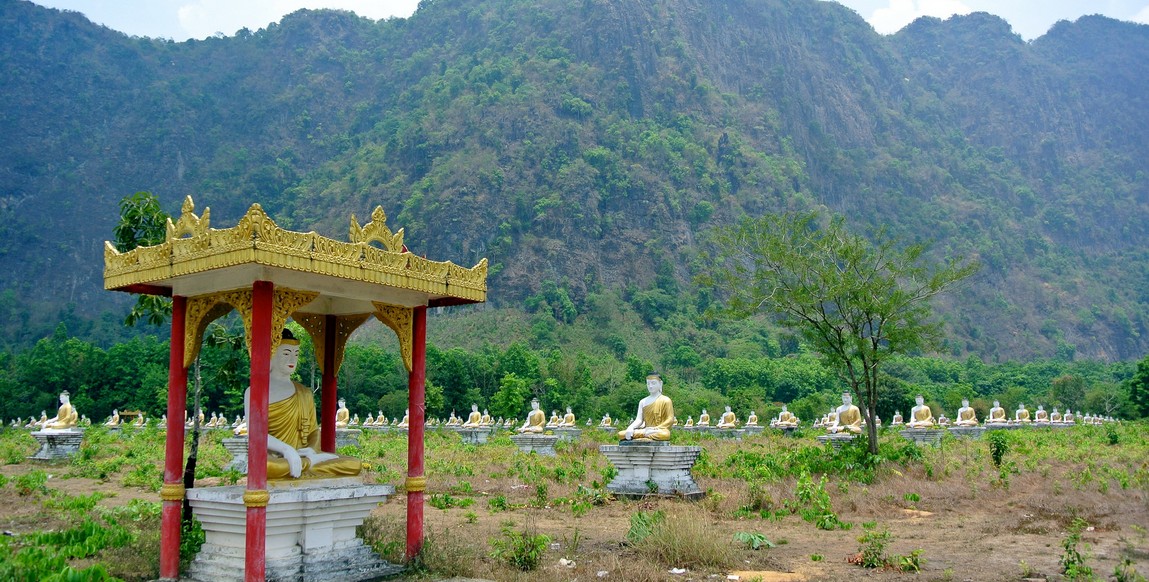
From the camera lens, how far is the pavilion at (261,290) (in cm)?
891

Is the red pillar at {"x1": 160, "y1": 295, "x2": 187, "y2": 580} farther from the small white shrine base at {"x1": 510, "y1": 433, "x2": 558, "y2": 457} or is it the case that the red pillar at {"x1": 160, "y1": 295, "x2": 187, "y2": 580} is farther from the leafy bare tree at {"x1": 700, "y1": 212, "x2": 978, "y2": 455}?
the small white shrine base at {"x1": 510, "y1": 433, "x2": 558, "y2": 457}

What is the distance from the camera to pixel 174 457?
10.1 metres

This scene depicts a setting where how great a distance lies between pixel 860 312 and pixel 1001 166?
502 feet

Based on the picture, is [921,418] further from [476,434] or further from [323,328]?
[323,328]

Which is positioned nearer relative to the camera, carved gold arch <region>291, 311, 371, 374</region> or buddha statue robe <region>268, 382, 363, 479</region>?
buddha statue robe <region>268, 382, 363, 479</region>

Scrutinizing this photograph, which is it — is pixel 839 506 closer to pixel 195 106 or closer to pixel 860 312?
pixel 860 312

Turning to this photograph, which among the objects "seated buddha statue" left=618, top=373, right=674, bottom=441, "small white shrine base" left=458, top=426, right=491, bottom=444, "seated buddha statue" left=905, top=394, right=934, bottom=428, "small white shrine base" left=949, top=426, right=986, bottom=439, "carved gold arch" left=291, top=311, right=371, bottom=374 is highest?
"carved gold arch" left=291, top=311, right=371, bottom=374

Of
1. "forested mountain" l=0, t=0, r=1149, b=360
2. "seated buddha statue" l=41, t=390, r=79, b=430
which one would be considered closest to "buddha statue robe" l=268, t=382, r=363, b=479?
"seated buddha statue" l=41, t=390, r=79, b=430

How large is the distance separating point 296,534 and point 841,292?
15.1 m

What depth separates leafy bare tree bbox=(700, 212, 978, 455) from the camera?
69.3 feet

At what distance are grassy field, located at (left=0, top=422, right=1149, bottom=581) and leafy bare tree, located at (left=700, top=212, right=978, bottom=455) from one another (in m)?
2.81

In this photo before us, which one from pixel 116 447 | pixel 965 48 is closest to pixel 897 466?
pixel 116 447

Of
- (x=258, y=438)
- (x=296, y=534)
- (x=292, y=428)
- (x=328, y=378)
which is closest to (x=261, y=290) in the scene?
(x=258, y=438)

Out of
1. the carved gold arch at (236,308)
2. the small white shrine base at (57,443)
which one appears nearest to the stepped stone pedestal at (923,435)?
the carved gold arch at (236,308)
